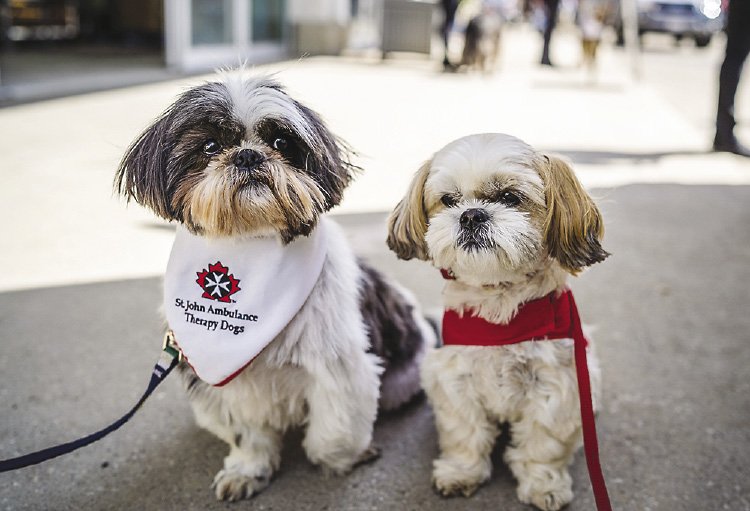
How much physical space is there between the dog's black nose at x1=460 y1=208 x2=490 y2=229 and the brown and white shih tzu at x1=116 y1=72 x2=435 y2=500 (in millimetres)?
493

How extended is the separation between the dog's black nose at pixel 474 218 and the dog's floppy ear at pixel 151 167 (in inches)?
40.2

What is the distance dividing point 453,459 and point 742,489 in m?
1.14

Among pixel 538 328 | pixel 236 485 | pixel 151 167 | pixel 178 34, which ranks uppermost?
pixel 178 34

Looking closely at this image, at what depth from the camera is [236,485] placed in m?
2.73

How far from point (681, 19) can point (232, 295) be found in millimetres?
28948

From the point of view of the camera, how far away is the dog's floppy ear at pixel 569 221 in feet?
7.93

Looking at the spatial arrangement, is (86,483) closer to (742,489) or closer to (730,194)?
(742,489)

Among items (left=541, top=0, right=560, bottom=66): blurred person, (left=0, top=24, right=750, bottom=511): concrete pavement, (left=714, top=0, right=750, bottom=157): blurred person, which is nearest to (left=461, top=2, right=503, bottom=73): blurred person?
(left=541, top=0, right=560, bottom=66): blurred person

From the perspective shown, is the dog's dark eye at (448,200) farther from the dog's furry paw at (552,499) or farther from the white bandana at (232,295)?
the dog's furry paw at (552,499)

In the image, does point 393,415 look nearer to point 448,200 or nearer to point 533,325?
point 533,325

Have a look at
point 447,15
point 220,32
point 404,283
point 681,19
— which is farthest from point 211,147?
point 681,19

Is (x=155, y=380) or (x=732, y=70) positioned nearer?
(x=155, y=380)

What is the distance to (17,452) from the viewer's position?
2971 millimetres

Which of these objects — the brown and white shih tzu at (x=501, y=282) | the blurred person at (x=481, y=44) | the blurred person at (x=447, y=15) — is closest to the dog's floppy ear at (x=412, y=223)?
the brown and white shih tzu at (x=501, y=282)
